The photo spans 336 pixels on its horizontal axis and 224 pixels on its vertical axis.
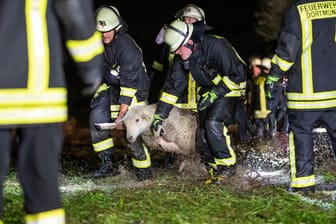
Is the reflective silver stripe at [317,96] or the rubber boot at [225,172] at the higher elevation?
the reflective silver stripe at [317,96]

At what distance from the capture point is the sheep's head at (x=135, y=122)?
689 cm

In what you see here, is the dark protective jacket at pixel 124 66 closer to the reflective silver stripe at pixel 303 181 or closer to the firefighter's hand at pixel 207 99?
the firefighter's hand at pixel 207 99

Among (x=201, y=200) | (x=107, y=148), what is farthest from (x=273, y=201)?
(x=107, y=148)

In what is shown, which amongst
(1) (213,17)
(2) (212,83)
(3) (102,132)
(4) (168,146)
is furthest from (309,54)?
(1) (213,17)

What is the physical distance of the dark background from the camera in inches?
623

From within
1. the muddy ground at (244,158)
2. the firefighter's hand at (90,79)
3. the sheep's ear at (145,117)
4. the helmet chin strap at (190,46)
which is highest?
the helmet chin strap at (190,46)

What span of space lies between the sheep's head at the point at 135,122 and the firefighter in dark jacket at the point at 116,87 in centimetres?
12

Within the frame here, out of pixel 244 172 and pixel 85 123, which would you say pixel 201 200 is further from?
pixel 85 123

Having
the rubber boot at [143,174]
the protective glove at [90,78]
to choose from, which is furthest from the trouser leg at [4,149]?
the rubber boot at [143,174]

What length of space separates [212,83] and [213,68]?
0.16 m

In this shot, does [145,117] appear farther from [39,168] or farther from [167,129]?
[39,168]

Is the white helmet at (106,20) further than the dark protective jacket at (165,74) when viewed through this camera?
No

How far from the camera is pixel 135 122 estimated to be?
6902 millimetres

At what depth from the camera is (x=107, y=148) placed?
294 inches
